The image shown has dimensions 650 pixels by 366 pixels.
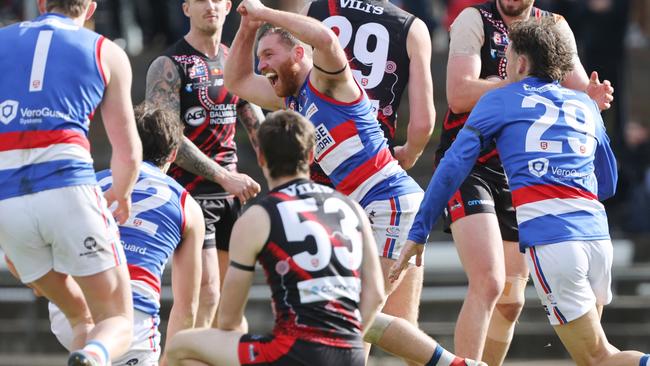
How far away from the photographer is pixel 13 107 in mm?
Result: 6379

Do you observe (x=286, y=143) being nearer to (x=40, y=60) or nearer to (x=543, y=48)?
(x=40, y=60)

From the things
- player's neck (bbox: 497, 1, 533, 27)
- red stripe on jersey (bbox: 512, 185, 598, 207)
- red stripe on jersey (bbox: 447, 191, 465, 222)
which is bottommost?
red stripe on jersey (bbox: 447, 191, 465, 222)

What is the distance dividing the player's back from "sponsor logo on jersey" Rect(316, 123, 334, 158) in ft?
3.21

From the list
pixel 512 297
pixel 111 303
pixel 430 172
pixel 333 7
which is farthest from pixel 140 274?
pixel 430 172

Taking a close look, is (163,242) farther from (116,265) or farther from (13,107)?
(13,107)

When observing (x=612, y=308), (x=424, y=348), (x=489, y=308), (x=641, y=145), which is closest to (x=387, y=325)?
(x=424, y=348)

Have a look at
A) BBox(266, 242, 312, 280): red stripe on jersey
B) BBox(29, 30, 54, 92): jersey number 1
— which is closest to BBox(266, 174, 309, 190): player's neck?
BBox(266, 242, 312, 280): red stripe on jersey

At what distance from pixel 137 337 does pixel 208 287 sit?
165 centimetres

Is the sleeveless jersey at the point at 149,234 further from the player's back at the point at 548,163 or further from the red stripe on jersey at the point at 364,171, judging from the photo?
the player's back at the point at 548,163

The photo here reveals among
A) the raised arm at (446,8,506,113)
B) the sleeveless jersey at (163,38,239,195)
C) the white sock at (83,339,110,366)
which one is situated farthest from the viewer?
the sleeveless jersey at (163,38,239,195)

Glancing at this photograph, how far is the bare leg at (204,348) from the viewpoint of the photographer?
599 cm

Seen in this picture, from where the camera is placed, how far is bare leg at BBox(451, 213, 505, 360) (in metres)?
7.47

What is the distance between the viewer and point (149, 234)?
7.16m

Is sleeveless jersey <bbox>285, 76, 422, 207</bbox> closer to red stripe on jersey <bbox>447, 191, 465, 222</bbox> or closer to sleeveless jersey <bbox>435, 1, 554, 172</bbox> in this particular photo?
red stripe on jersey <bbox>447, 191, 465, 222</bbox>
